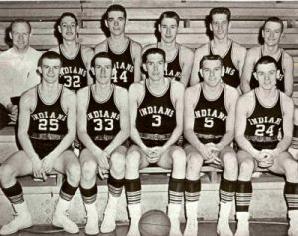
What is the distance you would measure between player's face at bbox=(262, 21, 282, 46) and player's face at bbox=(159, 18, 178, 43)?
3.57 ft

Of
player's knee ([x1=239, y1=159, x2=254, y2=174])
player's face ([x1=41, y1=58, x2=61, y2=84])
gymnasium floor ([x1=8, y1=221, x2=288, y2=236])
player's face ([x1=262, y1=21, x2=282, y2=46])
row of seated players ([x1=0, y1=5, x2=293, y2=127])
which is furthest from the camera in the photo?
row of seated players ([x1=0, y1=5, x2=293, y2=127])

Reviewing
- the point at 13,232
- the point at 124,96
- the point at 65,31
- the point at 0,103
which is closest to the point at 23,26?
the point at 65,31

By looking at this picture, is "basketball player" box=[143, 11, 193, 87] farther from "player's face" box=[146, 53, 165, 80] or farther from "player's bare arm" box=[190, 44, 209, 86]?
"player's face" box=[146, 53, 165, 80]

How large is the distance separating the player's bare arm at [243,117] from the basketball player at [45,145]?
169cm

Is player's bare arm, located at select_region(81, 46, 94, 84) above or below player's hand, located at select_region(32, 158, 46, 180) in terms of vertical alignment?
above

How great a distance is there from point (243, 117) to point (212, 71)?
582 mm

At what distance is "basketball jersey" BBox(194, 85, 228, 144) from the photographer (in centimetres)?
480

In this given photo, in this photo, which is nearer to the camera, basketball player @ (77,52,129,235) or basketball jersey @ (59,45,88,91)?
basketball player @ (77,52,129,235)

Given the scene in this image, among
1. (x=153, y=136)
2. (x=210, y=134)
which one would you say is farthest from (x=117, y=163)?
(x=210, y=134)

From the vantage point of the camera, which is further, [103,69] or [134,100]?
[134,100]

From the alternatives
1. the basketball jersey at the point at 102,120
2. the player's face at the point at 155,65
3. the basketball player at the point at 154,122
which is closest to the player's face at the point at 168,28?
the basketball player at the point at 154,122

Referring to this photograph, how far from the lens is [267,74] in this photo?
4648mm

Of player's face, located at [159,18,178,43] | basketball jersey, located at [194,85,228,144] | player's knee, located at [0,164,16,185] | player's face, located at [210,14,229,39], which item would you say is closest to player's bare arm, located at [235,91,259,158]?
basketball jersey, located at [194,85,228,144]

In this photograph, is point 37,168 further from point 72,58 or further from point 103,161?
point 72,58
